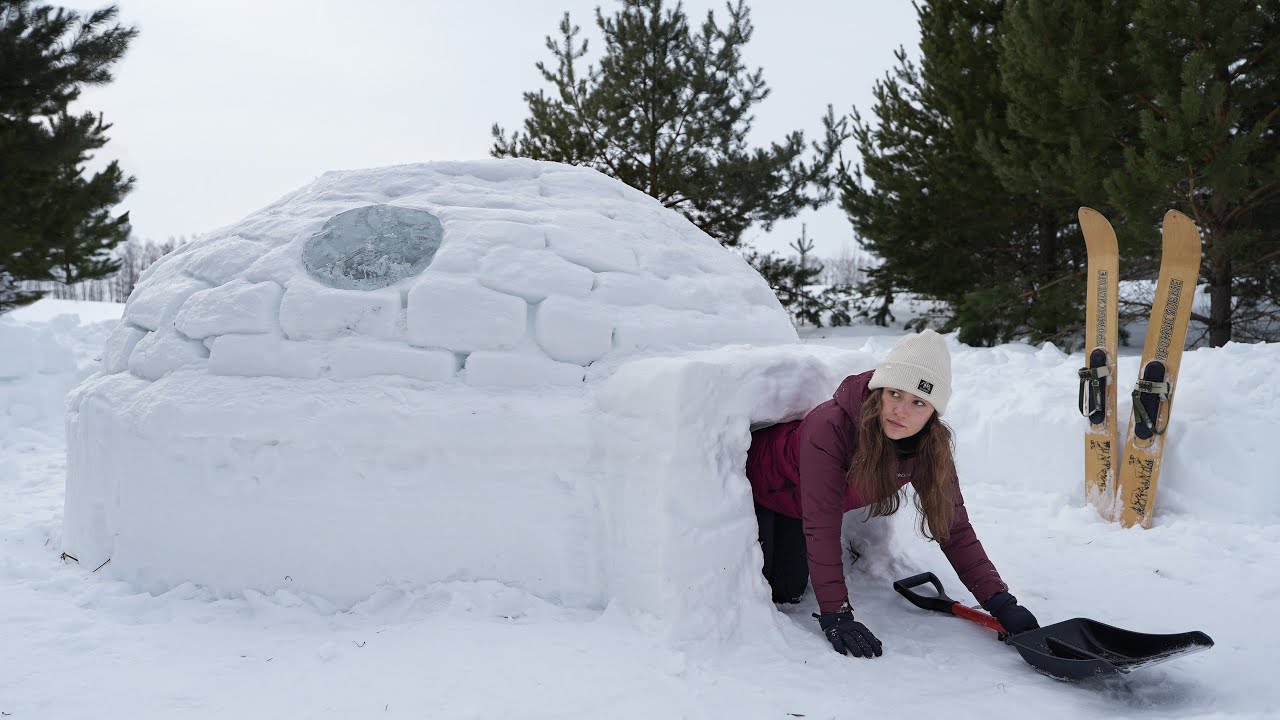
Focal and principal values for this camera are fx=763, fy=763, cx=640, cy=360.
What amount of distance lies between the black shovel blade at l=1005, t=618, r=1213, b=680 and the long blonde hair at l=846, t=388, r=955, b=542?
1.26ft

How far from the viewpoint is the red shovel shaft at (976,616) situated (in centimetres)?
244

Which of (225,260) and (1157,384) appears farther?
(1157,384)

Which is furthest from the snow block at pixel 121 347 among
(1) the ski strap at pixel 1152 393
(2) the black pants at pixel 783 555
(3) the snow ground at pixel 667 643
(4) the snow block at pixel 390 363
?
(1) the ski strap at pixel 1152 393

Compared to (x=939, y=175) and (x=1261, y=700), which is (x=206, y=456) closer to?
(x=1261, y=700)

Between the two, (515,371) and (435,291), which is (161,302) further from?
(515,371)

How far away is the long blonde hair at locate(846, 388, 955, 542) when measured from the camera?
7.39ft

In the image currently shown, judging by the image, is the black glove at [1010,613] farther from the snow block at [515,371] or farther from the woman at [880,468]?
the snow block at [515,371]

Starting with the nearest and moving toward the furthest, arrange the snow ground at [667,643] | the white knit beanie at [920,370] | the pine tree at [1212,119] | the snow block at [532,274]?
the snow ground at [667,643] < the white knit beanie at [920,370] < the snow block at [532,274] < the pine tree at [1212,119]

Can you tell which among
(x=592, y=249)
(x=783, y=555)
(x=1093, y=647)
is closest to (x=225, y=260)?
(x=592, y=249)

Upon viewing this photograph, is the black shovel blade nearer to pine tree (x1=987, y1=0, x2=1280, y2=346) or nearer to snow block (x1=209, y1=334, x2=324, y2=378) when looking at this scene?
snow block (x1=209, y1=334, x2=324, y2=378)

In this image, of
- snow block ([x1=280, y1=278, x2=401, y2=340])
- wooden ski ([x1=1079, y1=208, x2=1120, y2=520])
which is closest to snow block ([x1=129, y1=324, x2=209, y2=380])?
snow block ([x1=280, y1=278, x2=401, y2=340])

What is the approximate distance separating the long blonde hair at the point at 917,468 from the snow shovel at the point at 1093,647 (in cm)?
38

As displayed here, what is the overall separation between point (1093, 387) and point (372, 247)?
11.7 ft

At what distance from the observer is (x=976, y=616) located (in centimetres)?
251
